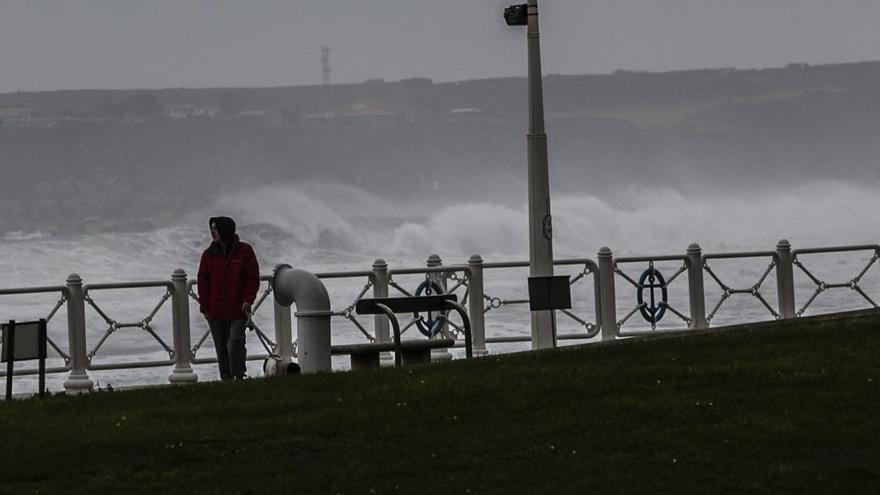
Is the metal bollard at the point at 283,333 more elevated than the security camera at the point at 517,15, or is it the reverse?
the security camera at the point at 517,15

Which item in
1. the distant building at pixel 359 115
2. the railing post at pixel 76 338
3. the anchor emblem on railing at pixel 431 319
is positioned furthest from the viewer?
the distant building at pixel 359 115

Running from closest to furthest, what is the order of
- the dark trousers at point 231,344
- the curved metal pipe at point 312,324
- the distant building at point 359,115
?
the curved metal pipe at point 312,324, the dark trousers at point 231,344, the distant building at point 359,115

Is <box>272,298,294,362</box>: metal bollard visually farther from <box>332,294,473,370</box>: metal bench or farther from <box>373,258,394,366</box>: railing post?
<box>332,294,473,370</box>: metal bench

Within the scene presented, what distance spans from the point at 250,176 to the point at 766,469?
342 ft

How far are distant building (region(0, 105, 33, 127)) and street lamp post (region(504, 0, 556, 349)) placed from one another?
9873 cm

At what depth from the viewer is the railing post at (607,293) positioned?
21.3 m

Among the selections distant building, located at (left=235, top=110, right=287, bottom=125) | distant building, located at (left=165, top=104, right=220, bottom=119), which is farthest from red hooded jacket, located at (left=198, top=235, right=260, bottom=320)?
distant building, located at (left=235, top=110, right=287, bottom=125)

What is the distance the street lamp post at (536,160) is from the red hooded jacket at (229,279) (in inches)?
105

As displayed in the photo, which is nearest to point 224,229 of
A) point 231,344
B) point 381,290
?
point 231,344

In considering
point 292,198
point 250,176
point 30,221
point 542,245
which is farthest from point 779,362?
point 250,176

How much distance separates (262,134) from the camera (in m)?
122

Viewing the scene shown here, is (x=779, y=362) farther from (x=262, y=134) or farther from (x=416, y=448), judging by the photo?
(x=262, y=134)

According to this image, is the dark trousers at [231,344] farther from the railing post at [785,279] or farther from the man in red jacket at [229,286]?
the railing post at [785,279]

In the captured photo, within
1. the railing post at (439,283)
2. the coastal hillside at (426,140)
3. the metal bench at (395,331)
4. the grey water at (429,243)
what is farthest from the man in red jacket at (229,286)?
the coastal hillside at (426,140)
